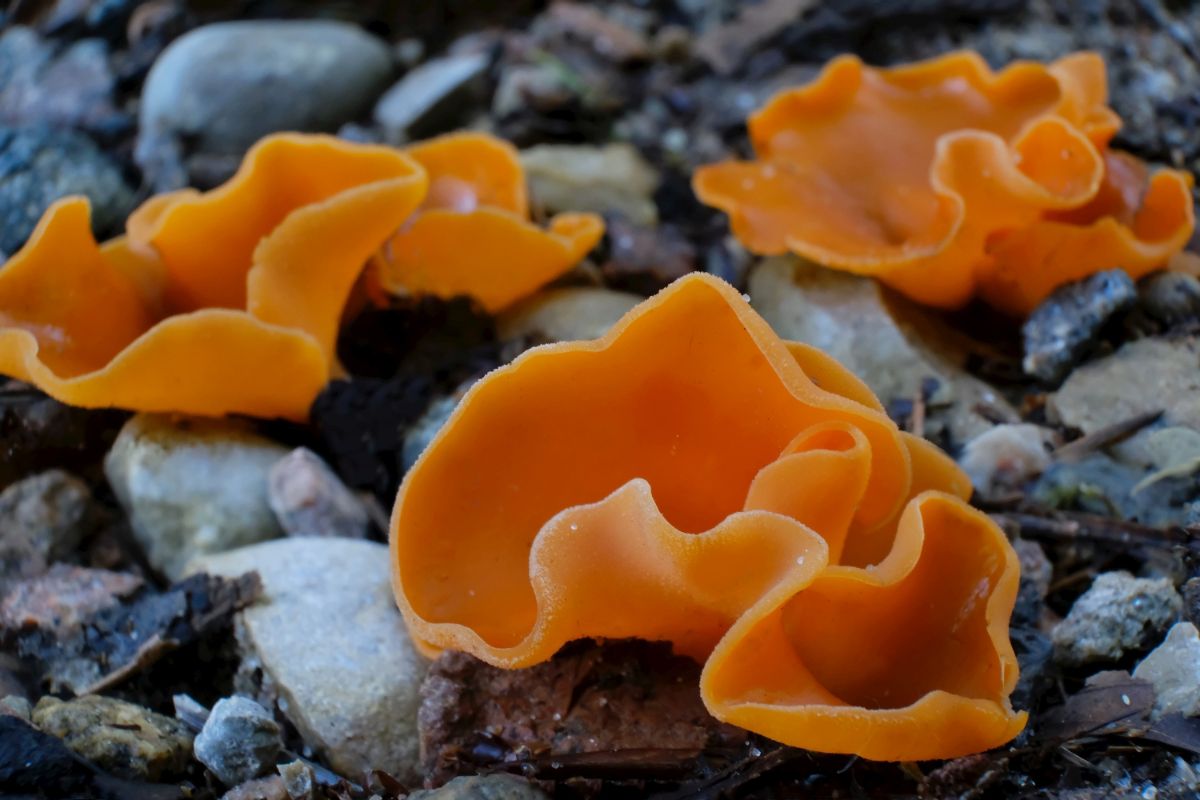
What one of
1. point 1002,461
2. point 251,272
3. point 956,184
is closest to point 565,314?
point 251,272

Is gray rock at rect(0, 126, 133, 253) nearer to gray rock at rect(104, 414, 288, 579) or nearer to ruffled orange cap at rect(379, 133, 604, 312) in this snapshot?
gray rock at rect(104, 414, 288, 579)

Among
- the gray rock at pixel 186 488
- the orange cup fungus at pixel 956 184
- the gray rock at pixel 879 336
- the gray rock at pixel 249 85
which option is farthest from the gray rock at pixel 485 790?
the gray rock at pixel 249 85

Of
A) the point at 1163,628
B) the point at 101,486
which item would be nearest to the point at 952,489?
the point at 1163,628

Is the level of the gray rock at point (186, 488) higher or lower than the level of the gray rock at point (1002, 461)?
higher

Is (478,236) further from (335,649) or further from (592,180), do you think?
(335,649)

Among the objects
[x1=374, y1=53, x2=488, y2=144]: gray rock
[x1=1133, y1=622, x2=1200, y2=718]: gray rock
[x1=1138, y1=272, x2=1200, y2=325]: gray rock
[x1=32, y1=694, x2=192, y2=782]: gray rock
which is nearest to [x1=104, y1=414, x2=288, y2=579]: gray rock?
[x1=32, y1=694, x2=192, y2=782]: gray rock

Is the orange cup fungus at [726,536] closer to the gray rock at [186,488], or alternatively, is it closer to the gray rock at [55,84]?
the gray rock at [186,488]

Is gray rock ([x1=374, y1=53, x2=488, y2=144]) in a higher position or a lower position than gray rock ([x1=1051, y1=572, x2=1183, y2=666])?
higher
